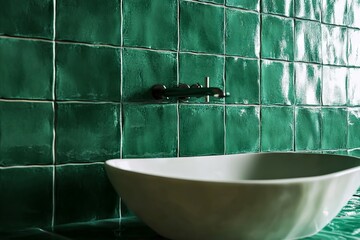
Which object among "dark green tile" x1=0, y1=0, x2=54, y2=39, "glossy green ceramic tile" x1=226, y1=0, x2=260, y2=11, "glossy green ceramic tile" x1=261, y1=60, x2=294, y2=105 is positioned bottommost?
"glossy green ceramic tile" x1=261, y1=60, x2=294, y2=105

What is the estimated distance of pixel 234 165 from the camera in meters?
1.28

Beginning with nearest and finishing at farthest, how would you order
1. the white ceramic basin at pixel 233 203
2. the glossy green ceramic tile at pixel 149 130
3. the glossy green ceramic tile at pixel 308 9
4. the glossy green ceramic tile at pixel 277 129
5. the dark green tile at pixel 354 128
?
the white ceramic basin at pixel 233 203, the glossy green ceramic tile at pixel 149 130, the glossy green ceramic tile at pixel 277 129, the glossy green ceramic tile at pixel 308 9, the dark green tile at pixel 354 128

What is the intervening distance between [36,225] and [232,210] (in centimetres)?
48

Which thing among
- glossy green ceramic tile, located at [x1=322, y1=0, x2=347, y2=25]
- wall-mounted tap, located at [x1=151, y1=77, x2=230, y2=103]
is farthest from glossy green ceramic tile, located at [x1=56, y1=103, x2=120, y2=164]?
glossy green ceramic tile, located at [x1=322, y1=0, x2=347, y2=25]

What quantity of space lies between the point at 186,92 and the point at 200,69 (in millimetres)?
181

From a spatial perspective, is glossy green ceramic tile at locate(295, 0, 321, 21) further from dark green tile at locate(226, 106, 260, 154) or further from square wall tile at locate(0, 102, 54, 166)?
square wall tile at locate(0, 102, 54, 166)

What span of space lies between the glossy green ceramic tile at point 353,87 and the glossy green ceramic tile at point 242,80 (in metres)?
0.43

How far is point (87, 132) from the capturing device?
3.85 feet

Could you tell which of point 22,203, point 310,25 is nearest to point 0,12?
point 22,203

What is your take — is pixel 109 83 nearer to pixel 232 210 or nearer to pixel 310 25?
pixel 232 210

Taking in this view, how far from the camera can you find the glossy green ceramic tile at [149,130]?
48.8 inches

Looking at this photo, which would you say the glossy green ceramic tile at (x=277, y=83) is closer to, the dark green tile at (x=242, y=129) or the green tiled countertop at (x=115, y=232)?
the dark green tile at (x=242, y=129)

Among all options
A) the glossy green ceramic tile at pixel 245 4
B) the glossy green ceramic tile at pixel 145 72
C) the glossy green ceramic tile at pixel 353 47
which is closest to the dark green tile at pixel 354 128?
the glossy green ceramic tile at pixel 353 47

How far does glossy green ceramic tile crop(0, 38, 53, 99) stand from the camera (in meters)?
1.08
